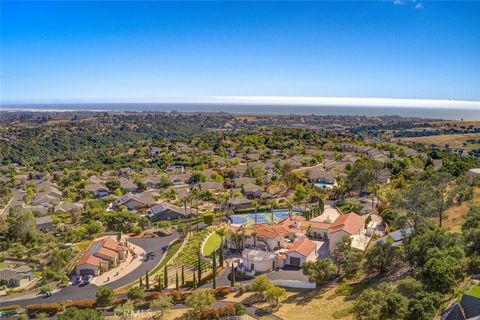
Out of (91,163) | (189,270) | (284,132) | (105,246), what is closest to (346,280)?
(189,270)

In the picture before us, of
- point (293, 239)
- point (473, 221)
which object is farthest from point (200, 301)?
point (473, 221)

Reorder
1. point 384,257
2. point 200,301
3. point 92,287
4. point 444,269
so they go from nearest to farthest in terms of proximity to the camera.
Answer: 1. point 444,269
2. point 200,301
3. point 384,257
4. point 92,287

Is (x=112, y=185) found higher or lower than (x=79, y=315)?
lower

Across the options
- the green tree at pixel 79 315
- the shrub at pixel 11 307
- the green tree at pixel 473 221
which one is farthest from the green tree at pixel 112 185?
the green tree at pixel 473 221

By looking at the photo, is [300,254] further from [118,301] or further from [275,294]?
[118,301]

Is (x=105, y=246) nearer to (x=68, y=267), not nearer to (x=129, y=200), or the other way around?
(x=68, y=267)

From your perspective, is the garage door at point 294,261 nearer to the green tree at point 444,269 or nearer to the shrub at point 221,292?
the shrub at point 221,292

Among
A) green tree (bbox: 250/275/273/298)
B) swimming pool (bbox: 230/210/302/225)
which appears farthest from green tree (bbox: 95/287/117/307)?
swimming pool (bbox: 230/210/302/225)
